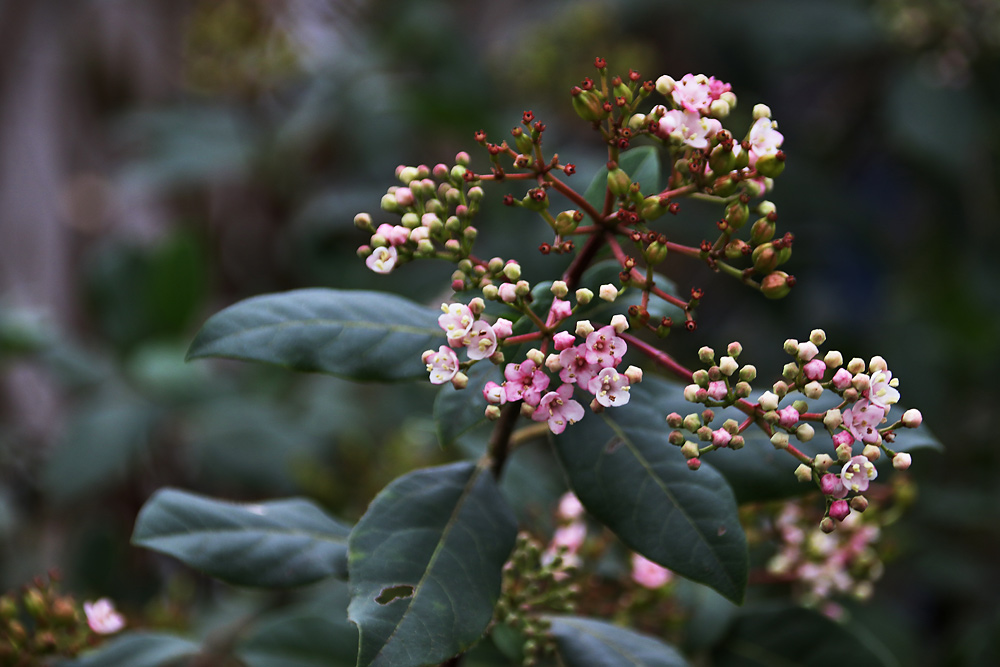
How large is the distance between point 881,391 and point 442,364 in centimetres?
44

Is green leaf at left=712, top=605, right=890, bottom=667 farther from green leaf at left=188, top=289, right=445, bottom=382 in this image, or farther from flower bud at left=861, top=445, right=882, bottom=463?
green leaf at left=188, top=289, right=445, bottom=382

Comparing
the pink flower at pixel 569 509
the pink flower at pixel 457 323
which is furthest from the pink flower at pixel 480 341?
the pink flower at pixel 569 509

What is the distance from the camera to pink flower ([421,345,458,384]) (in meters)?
0.83

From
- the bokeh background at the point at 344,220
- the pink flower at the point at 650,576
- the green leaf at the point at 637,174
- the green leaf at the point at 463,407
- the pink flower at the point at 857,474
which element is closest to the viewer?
the pink flower at the point at 857,474

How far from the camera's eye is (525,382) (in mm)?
811

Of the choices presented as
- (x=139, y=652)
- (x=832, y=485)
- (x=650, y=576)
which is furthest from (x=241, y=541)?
(x=832, y=485)

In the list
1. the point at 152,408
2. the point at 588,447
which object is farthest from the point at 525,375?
the point at 152,408

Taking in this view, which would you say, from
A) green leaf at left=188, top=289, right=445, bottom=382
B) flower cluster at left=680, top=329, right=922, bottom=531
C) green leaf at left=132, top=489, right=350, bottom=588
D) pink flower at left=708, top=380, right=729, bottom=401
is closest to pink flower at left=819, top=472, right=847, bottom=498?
flower cluster at left=680, top=329, right=922, bottom=531

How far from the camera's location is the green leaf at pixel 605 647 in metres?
1.02

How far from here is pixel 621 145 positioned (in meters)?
0.84

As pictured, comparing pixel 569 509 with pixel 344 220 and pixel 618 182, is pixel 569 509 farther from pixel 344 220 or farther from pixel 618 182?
pixel 344 220

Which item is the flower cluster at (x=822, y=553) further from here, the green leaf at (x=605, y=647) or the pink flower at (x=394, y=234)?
the pink flower at (x=394, y=234)

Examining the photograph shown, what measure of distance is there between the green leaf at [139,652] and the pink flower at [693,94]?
36.7 inches

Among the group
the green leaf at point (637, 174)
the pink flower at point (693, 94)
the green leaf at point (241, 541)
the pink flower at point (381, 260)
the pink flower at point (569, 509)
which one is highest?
the pink flower at point (693, 94)
